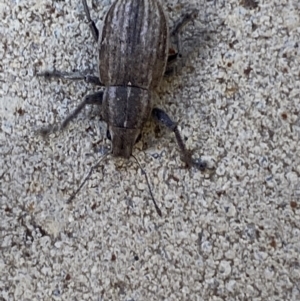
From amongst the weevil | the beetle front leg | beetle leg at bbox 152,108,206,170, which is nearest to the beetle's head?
the weevil

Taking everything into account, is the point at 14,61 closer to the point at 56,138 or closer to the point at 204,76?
the point at 56,138

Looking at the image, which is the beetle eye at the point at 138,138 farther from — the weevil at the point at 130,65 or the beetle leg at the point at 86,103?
the beetle leg at the point at 86,103

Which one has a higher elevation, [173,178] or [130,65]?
[130,65]

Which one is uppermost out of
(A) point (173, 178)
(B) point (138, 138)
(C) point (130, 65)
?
(C) point (130, 65)

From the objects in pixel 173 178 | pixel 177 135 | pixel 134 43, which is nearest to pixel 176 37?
pixel 134 43

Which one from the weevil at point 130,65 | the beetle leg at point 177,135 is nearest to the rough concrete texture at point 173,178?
the beetle leg at point 177,135

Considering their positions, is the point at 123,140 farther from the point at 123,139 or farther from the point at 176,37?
the point at 176,37

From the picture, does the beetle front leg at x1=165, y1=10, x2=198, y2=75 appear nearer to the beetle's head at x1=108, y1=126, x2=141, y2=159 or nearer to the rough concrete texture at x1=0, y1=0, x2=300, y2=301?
the rough concrete texture at x1=0, y1=0, x2=300, y2=301

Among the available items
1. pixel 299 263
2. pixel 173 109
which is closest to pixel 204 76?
pixel 173 109
